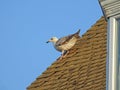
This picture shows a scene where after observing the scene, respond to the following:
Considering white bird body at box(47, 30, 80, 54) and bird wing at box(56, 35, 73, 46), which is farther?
bird wing at box(56, 35, 73, 46)

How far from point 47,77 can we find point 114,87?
507 centimetres

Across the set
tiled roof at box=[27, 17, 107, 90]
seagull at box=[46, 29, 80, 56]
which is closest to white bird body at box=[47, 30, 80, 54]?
seagull at box=[46, 29, 80, 56]

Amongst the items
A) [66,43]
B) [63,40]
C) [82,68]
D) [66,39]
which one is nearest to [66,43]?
[66,43]

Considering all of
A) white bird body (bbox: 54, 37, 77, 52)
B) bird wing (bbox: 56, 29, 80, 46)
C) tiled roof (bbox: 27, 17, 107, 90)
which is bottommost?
tiled roof (bbox: 27, 17, 107, 90)

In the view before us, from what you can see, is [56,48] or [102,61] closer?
[102,61]

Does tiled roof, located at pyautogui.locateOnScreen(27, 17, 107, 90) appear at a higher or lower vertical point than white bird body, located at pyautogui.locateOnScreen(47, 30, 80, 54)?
lower

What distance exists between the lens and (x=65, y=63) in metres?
16.9

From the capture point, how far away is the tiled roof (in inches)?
604

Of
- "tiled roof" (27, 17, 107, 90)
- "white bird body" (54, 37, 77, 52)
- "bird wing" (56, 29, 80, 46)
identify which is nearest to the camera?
"tiled roof" (27, 17, 107, 90)

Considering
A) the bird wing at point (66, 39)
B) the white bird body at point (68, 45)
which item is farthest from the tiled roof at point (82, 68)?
the bird wing at point (66, 39)

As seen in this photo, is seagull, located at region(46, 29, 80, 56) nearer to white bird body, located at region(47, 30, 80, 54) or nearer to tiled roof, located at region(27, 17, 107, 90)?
white bird body, located at region(47, 30, 80, 54)

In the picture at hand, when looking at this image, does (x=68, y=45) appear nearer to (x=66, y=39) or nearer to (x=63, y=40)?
(x=66, y=39)

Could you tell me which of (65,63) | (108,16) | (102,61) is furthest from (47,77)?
(108,16)

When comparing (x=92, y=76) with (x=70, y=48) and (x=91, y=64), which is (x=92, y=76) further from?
(x=70, y=48)
